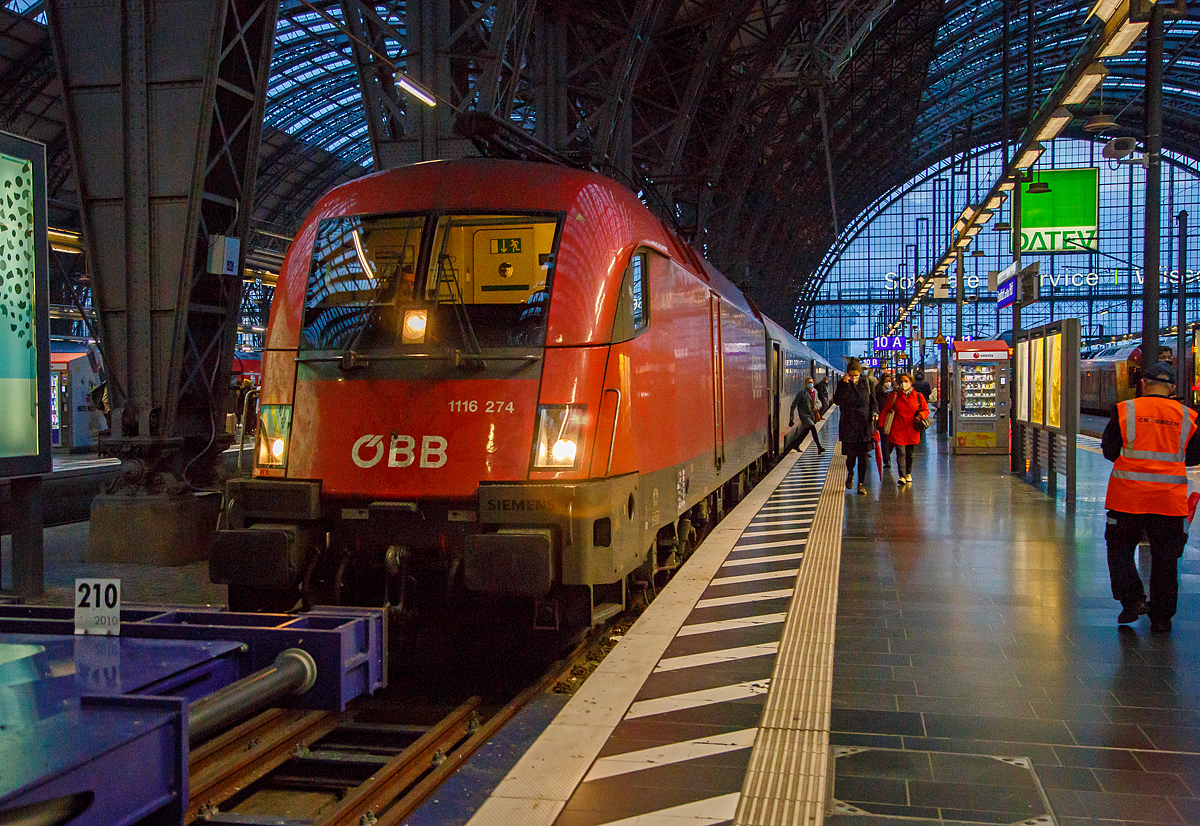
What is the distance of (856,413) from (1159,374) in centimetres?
811

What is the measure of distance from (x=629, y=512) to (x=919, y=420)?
11167mm

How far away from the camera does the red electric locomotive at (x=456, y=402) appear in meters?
5.91

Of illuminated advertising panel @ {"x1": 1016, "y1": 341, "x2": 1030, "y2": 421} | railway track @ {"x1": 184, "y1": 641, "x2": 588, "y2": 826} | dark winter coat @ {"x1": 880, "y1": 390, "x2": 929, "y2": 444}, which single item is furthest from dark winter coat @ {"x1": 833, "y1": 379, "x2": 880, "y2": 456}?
railway track @ {"x1": 184, "y1": 641, "x2": 588, "y2": 826}

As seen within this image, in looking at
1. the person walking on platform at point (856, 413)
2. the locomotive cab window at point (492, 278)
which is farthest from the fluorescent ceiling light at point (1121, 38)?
the locomotive cab window at point (492, 278)

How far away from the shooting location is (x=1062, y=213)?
18266 mm

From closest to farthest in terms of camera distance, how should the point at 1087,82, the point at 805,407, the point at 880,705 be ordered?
the point at 880,705, the point at 1087,82, the point at 805,407

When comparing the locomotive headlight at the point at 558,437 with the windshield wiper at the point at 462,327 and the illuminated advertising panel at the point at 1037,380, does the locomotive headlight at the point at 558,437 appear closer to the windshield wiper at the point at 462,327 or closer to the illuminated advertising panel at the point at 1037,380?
the windshield wiper at the point at 462,327

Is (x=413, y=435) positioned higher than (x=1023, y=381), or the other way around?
(x=1023, y=381)

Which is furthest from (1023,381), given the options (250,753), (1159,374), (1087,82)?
(250,753)

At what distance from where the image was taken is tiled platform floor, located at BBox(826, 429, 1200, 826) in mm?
4176

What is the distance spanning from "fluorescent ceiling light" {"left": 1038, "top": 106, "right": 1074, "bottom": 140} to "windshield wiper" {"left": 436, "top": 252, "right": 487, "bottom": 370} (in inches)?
362

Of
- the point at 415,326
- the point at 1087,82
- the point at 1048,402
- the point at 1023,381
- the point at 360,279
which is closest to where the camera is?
the point at 415,326

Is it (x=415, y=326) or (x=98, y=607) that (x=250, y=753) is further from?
(x=415, y=326)

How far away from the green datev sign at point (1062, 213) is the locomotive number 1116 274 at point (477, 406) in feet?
48.3
